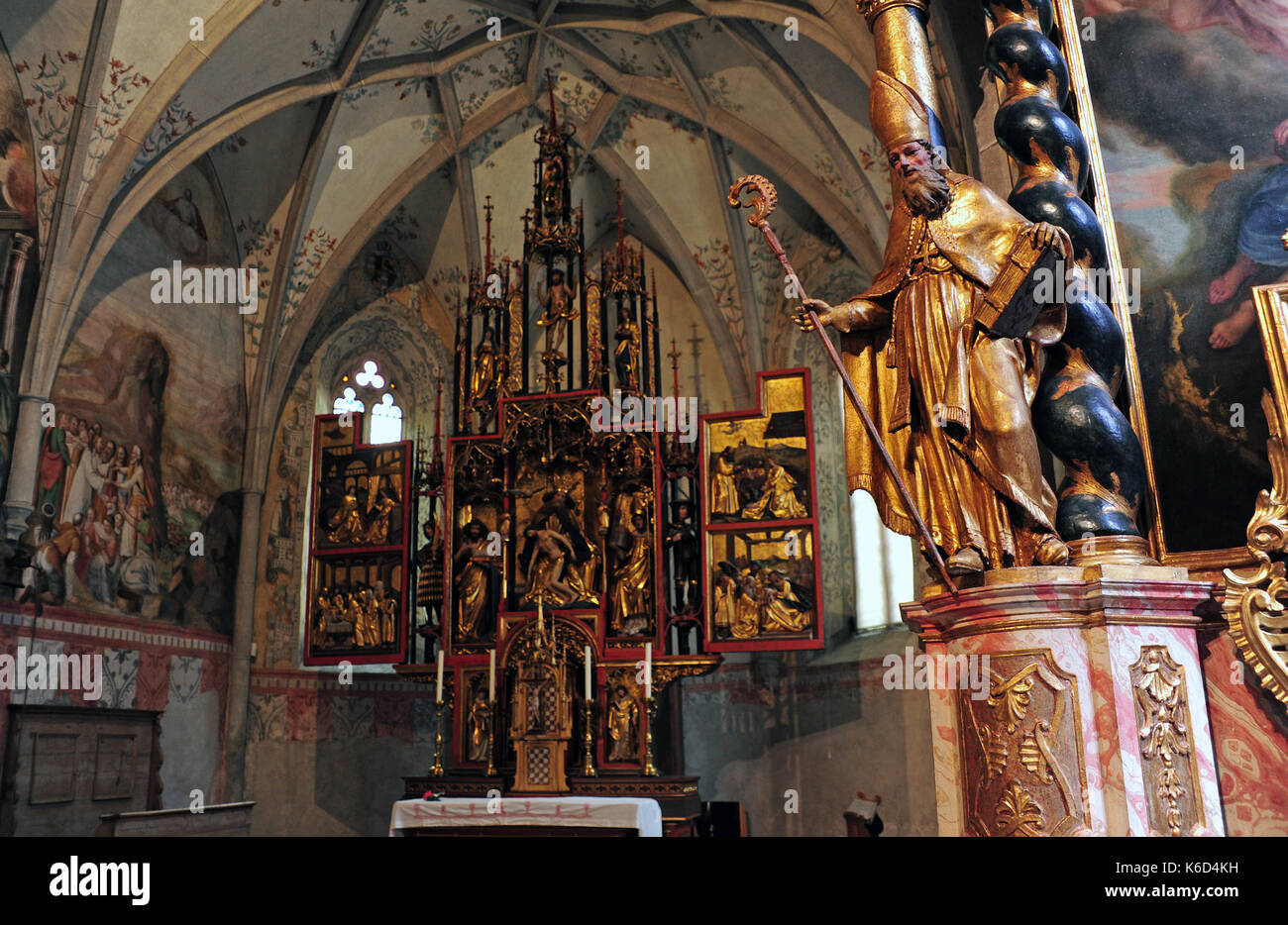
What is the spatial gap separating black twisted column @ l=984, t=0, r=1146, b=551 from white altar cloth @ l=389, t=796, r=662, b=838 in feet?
16.4

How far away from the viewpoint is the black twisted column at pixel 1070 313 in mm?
4238

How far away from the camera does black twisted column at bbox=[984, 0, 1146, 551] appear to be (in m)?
4.24

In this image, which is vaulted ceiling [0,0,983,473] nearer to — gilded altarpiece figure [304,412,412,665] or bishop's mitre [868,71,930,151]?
gilded altarpiece figure [304,412,412,665]

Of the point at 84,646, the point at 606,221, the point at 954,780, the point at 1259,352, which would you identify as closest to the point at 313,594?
the point at 84,646

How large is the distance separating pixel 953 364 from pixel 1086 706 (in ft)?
4.39

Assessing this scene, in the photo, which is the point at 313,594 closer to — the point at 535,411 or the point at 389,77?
the point at 535,411

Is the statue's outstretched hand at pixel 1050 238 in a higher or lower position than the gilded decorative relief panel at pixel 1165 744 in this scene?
higher

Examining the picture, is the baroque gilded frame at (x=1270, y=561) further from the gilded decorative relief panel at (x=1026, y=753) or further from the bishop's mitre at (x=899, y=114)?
the bishop's mitre at (x=899, y=114)

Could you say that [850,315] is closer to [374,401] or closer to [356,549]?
[356,549]

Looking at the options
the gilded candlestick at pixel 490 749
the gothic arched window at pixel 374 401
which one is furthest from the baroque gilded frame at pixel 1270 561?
the gothic arched window at pixel 374 401

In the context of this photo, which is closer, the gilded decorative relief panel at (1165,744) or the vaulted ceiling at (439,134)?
the gilded decorative relief panel at (1165,744)

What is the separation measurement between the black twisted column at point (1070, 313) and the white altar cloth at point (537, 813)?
500 cm

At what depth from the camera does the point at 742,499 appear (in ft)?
32.8

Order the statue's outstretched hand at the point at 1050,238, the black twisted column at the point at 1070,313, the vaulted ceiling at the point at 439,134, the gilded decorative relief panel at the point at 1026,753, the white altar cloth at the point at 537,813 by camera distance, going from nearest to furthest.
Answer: the gilded decorative relief panel at the point at 1026,753, the statue's outstretched hand at the point at 1050,238, the black twisted column at the point at 1070,313, the white altar cloth at the point at 537,813, the vaulted ceiling at the point at 439,134
